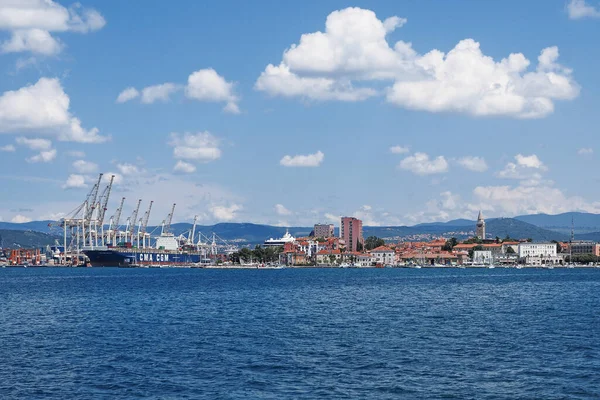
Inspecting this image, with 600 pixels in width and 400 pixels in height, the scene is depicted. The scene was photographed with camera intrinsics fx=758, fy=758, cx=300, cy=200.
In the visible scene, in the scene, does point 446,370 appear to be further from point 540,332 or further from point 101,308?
point 101,308

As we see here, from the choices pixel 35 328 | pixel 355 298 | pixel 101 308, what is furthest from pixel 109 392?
pixel 355 298

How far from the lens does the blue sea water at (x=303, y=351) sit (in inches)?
935

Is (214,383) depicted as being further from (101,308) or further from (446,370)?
(101,308)

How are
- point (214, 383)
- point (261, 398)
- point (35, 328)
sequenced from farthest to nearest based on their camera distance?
point (35, 328)
point (214, 383)
point (261, 398)

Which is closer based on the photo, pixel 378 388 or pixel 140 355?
pixel 378 388

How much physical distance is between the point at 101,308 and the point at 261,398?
34.2m

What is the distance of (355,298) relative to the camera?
2474 inches

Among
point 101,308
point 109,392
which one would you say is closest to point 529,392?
point 109,392

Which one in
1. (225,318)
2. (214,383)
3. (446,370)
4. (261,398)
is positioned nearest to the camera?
(261,398)

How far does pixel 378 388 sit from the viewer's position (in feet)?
77.3

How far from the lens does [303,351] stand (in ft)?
102

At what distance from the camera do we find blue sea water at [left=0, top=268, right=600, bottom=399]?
2375 cm

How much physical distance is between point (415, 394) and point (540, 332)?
53.3 ft

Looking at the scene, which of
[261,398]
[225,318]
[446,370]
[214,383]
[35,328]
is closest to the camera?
[261,398]
